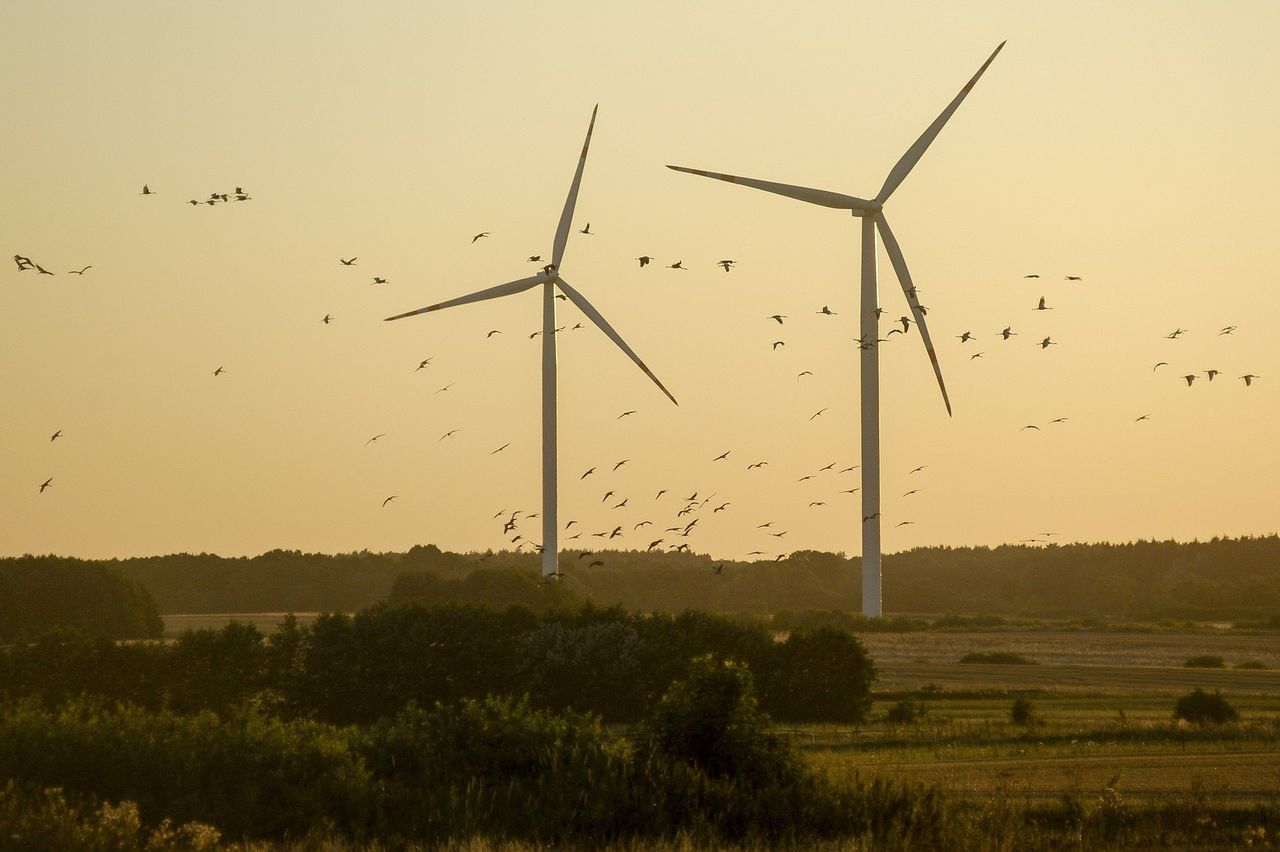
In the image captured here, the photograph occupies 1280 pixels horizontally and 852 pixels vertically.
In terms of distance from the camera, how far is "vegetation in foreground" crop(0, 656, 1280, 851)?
43219 mm

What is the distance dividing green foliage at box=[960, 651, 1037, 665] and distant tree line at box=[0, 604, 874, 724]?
111 feet

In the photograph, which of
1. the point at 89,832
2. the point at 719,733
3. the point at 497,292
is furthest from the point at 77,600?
the point at 89,832

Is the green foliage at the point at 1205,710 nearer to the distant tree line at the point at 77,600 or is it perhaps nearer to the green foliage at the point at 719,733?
the green foliage at the point at 719,733

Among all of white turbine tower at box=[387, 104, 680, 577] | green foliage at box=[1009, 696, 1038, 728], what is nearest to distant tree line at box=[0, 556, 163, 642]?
white turbine tower at box=[387, 104, 680, 577]

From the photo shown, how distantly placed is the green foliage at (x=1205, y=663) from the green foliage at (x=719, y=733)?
79299 mm

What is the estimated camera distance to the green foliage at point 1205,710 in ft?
262

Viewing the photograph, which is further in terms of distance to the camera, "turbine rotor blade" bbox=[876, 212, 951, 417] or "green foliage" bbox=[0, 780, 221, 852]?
"turbine rotor blade" bbox=[876, 212, 951, 417]

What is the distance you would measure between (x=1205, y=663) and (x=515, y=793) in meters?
87.0

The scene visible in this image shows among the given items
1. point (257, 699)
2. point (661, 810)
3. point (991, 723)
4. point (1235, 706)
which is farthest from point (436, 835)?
point (1235, 706)

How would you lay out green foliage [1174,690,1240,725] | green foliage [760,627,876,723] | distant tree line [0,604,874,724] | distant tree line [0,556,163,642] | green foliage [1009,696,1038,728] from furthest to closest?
1. distant tree line [0,556,163,642]
2. green foliage [760,627,876,723]
3. distant tree line [0,604,874,724]
4. green foliage [1009,696,1038,728]
5. green foliage [1174,690,1240,725]

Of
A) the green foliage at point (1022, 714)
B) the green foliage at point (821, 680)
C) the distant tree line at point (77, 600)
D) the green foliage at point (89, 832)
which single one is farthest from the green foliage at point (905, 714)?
the distant tree line at point (77, 600)

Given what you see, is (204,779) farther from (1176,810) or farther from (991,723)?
(991,723)

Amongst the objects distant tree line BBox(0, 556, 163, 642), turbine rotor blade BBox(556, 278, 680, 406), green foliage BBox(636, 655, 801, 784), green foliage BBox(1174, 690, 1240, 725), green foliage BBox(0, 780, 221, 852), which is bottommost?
green foliage BBox(0, 780, 221, 852)

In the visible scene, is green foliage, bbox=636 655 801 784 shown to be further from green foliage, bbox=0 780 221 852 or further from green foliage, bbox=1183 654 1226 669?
green foliage, bbox=1183 654 1226 669
